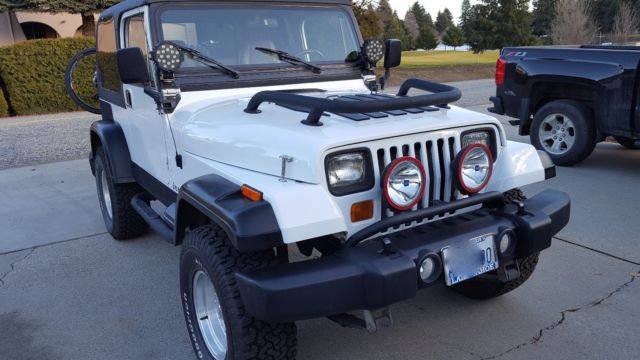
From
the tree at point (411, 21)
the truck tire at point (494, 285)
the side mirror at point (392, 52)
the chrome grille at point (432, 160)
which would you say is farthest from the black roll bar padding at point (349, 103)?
the tree at point (411, 21)

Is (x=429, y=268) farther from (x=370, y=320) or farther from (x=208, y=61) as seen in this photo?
(x=208, y=61)

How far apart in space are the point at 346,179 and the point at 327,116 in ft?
1.51

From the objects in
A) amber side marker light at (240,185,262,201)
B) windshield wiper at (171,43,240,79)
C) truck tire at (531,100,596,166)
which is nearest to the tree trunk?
truck tire at (531,100,596,166)

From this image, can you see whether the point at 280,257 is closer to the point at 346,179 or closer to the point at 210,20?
the point at 346,179

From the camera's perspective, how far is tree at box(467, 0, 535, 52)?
43062mm

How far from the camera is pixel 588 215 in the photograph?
512cm

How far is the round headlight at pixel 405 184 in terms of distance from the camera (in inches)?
99.7

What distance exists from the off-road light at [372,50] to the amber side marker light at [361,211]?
186cm

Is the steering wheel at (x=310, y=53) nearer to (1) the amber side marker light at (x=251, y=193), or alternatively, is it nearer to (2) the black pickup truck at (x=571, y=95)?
(1) the amber side marker light at (x=251, y=193)

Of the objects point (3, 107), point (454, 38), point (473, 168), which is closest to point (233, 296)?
point (473, 168)

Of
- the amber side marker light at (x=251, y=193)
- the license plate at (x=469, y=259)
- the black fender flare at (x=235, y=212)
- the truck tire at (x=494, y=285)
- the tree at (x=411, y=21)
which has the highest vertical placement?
the tree at (x=411, y=21)

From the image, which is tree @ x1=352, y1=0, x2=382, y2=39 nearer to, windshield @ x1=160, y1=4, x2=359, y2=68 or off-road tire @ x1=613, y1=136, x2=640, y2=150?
off-road tire @ x1=613, y1=136, x2=640, y2=150

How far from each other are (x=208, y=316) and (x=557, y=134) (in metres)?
5.45

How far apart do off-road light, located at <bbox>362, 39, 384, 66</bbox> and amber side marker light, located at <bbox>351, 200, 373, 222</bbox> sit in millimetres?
1859
